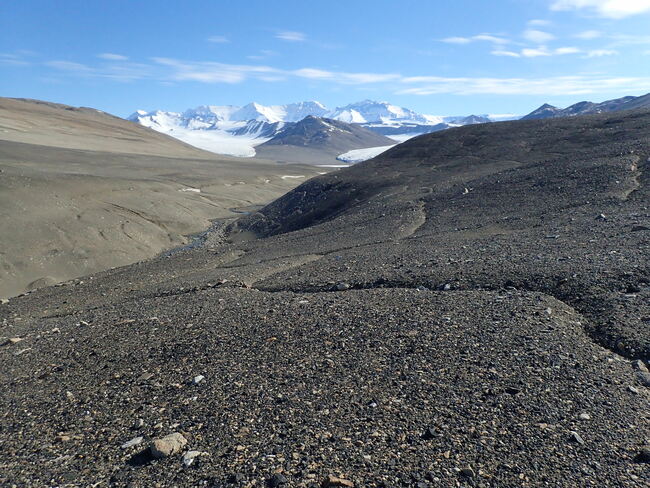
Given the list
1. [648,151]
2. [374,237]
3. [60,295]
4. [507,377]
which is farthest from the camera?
[648,151]

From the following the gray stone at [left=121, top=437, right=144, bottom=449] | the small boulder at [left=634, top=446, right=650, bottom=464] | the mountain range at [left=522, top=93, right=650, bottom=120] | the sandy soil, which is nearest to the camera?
the small boulder at [left=634, top=446, right=650, bottom=464]

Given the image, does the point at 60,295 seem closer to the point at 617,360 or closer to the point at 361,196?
the point at 617,360

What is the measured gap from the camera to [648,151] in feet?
66.4

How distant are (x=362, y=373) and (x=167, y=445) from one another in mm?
2379

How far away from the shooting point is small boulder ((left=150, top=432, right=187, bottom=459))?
474 cm

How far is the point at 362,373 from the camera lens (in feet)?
19.8

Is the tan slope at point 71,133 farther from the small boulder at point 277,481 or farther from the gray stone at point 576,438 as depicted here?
the gray stone at point 576,438

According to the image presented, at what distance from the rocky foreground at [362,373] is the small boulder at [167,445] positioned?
16 millimetres

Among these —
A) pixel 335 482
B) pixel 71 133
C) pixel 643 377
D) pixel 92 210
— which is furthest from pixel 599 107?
pixel 335 482

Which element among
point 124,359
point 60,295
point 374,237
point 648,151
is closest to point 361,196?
point 374,237

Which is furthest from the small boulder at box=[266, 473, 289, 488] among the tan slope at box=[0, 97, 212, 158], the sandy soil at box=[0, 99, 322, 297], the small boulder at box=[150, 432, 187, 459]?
the tan slope at box=[0, 97, 212, 158]

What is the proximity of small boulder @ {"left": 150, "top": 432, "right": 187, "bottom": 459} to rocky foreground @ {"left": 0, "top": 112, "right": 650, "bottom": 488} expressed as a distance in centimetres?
2

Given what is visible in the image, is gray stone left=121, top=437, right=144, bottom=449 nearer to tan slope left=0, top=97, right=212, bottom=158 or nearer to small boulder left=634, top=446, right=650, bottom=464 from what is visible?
small boulder left=634, top=446, right=650, bottom=464

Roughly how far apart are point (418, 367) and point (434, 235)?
993 centimetres
